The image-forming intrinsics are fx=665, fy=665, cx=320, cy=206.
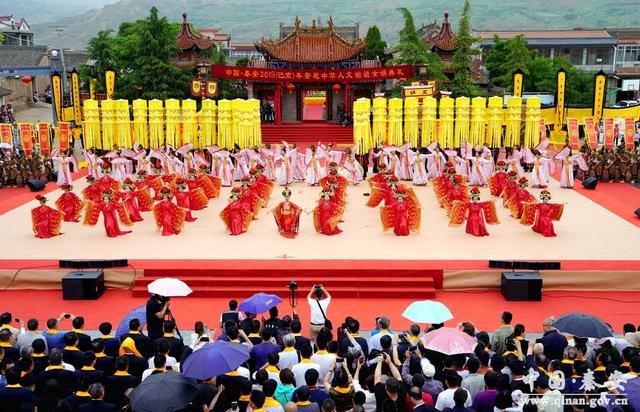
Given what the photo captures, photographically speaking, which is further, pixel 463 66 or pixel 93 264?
pixel 463 66

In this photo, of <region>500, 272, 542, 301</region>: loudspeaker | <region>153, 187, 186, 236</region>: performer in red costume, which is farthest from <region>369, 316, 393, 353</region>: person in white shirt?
<region>153, 187, 186, 236</region>: performer in red costume

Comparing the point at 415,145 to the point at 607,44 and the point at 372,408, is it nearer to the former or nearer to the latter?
the point at 372,408

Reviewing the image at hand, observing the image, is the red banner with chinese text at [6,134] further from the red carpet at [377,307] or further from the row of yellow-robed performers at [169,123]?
the red carpet at [377,307]

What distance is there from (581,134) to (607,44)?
15.9 metres

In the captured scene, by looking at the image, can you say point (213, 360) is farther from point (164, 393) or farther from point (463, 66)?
point (463, 66)

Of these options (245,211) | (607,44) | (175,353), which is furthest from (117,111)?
(607,44)

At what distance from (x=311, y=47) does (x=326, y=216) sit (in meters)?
19.1

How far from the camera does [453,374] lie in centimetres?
500

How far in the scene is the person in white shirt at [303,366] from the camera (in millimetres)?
5480

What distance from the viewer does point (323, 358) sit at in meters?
5.74

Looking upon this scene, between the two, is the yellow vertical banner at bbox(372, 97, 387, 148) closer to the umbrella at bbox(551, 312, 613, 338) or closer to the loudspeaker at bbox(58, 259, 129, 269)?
the loudspeaker at bbox(58, 259, 129, 269)

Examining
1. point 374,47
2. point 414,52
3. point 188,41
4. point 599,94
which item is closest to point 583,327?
point 599,94

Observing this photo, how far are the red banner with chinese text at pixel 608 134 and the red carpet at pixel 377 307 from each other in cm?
1229

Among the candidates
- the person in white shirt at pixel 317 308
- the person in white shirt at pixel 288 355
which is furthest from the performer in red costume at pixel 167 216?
the person in white shirt at pixel 288 355
